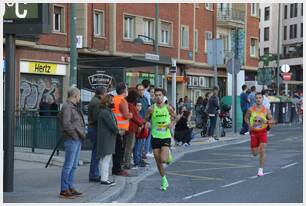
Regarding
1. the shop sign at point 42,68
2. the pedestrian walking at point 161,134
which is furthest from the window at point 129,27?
the pedestrian walking at point 161,134

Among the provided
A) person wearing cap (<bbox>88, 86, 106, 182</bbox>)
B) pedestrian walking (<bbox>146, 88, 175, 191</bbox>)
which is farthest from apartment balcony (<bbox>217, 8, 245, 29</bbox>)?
pedestrian walking (<bbox>146, 88, 175, 191</bbox>)

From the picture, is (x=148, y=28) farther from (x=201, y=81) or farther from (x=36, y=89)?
(x=36, y=89)

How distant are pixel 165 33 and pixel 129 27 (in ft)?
11.4

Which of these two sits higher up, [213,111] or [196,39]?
[196,39]

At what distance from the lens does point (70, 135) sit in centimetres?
941

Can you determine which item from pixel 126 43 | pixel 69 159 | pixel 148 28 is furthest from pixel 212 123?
pixel 148 28

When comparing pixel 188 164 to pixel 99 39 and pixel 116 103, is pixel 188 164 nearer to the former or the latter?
pixel 116 103

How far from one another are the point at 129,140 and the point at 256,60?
37.8 metres

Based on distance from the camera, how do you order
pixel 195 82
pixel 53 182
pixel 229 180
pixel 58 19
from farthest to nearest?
pixel 195 82 → pixel 58 19 → pixel 229 180 → pixel 53 182

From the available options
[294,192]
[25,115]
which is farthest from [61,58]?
[294,192]

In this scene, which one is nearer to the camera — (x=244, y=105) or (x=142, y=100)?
(x=142, y=100)

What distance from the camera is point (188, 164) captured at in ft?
46.8

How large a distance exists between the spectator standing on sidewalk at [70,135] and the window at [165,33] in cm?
2807

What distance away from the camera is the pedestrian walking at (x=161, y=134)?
417 inches
